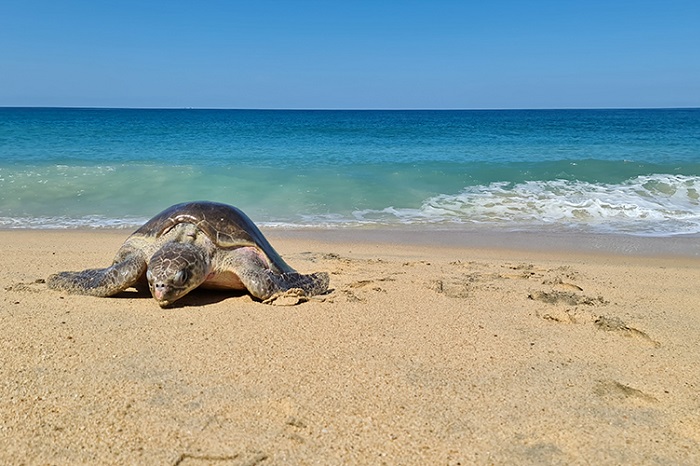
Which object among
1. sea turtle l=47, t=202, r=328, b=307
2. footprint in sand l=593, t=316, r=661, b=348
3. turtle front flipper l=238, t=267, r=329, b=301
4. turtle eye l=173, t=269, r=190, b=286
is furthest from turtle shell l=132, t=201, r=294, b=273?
footprint in sand l=593, t=316, r=661, b=348

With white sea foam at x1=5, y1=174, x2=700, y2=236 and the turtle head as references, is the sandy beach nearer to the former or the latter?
the turtle head

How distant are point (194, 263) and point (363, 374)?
198cm

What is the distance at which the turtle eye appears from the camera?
4.43 meters

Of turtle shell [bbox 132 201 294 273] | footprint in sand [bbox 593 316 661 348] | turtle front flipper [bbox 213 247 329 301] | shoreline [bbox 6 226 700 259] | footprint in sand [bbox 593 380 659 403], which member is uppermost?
turtle shell [bbox 132 201 294 273]

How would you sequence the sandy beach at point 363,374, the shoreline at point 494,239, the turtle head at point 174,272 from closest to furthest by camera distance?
the sandy beach at point 363,374
the turtle head at point 174,272
the shoreline at point 494,239

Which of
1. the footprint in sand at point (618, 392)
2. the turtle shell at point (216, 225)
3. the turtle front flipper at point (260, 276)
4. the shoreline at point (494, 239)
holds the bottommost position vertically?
the shoreline at point (494, 239)

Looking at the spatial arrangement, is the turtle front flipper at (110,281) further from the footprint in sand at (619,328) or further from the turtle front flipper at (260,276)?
the footprint in sand at (619,328)

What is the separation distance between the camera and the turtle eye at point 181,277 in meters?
4.43

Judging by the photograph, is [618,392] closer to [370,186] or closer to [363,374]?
[363,374]

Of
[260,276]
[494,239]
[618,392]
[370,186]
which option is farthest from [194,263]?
[370,186]

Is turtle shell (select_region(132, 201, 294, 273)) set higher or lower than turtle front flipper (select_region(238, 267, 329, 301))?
higher

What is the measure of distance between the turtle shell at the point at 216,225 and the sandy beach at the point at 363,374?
48 centimetres

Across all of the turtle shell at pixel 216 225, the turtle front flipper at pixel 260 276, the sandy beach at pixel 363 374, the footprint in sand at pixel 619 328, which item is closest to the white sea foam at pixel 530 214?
the sandy beach at pixel 363 374

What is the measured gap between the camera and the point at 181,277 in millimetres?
4457
